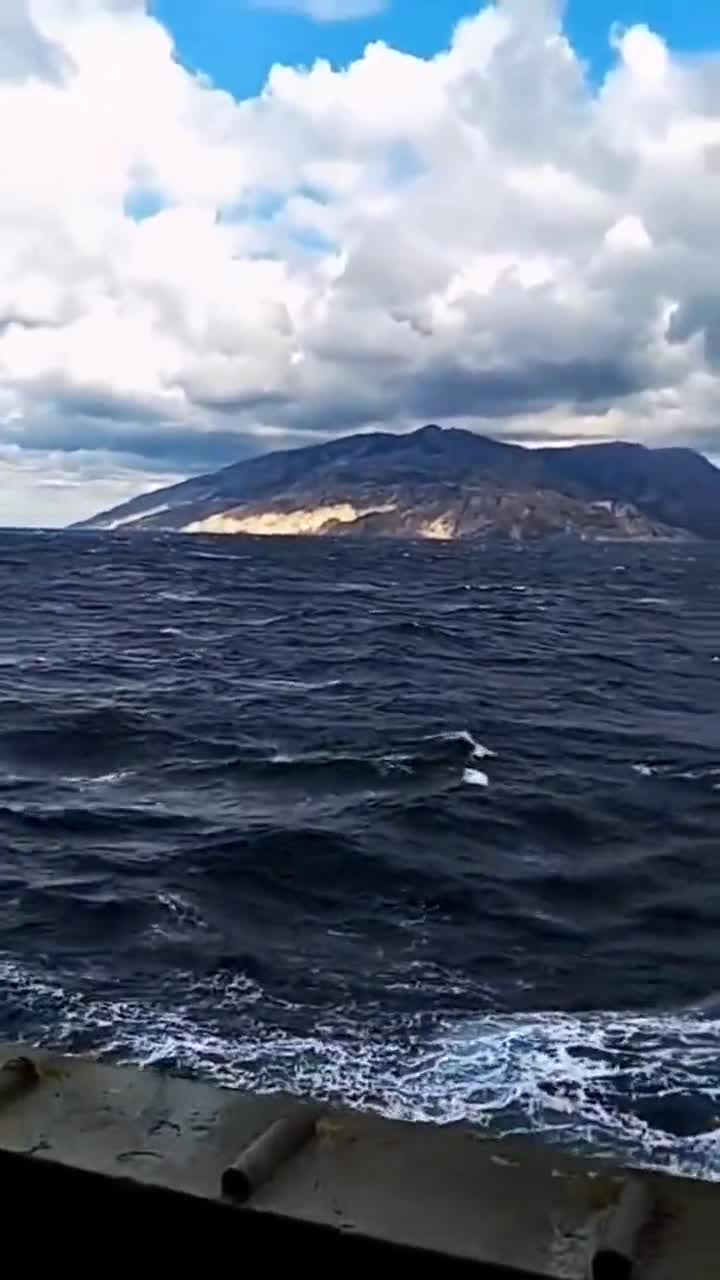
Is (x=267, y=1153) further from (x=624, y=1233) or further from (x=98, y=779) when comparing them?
(x=98, y=779)

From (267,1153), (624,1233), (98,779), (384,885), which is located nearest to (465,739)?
(98,779)

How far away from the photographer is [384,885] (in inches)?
574

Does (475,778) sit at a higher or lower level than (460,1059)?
higher

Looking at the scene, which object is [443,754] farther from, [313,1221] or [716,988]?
[313,1221]

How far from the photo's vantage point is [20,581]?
230 ft

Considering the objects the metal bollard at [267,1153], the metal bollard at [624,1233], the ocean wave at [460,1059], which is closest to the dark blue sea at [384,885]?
the ocean wave at [460,1059]

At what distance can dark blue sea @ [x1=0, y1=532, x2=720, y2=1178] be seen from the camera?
976 centimetres

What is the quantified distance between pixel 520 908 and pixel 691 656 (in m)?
28.8

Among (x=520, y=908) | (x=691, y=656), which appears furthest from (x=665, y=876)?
(x=691, y=656)

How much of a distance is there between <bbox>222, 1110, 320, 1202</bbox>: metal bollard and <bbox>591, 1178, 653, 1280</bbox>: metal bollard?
102cm

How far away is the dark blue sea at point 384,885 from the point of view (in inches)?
384

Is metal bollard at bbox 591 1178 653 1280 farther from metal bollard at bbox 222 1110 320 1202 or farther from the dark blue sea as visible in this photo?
the dark blue sea

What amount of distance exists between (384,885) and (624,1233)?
1132 centimetres

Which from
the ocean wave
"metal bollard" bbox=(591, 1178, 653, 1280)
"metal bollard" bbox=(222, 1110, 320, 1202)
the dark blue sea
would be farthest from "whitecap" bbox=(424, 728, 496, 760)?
"metal bollard" bbox=(591, 1178, 653, 1280)
